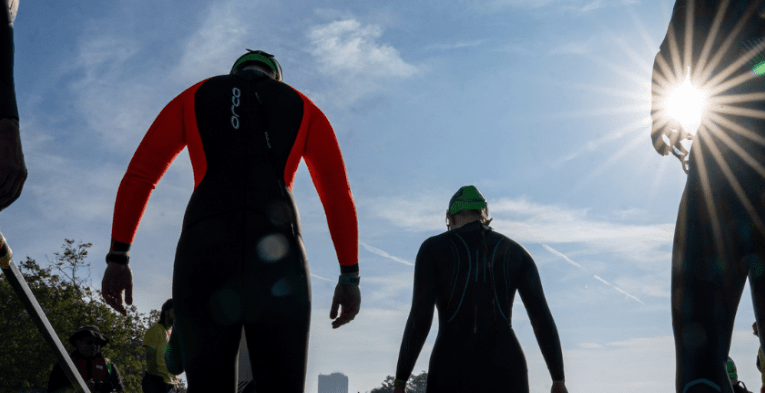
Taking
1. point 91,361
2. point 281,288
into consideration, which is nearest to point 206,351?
point 281,288

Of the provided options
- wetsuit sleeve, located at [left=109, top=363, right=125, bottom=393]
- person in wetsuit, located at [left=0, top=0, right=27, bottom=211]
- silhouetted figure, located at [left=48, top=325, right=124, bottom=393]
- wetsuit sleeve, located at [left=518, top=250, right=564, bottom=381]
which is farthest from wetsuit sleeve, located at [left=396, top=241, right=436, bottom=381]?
wetsuit sleeve, located at [left=109, top=363, right=125, bottom=393]

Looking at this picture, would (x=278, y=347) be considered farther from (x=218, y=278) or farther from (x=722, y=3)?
(x=722, y=3)

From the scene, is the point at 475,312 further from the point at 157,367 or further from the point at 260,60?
the point at 157,367

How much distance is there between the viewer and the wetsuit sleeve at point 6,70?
1.95 m

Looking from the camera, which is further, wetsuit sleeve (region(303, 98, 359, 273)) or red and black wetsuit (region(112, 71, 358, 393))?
wetsuit sleeve (region(303, 98, 359, 273))

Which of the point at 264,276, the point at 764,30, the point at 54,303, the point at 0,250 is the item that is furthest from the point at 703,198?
the point at 54,303

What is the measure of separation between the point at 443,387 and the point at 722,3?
2722mm

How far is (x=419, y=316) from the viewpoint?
402cm

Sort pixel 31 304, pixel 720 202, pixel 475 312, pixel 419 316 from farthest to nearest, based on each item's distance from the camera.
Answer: pixel 419 316 → pixel 475 312 → pixel 31 304 → pixel 720 202

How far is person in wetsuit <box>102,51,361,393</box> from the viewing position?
Result: 2.62 metres

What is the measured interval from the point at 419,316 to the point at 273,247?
1.64 metres

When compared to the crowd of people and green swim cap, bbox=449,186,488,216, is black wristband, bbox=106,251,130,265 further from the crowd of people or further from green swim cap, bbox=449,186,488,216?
the crowd of people

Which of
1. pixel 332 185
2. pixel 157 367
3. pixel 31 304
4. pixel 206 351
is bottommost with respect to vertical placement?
pixel 206 351

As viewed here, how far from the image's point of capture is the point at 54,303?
30.8 metres
